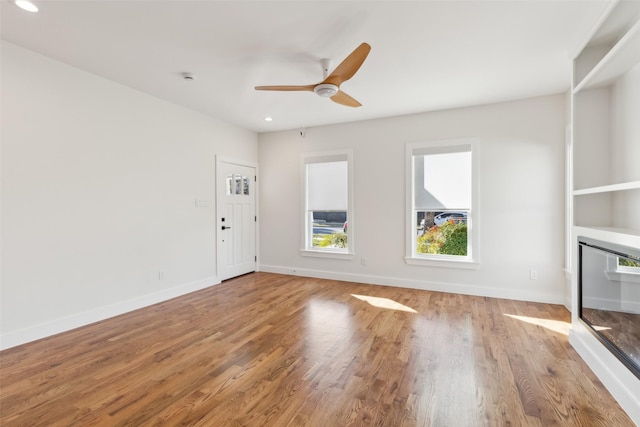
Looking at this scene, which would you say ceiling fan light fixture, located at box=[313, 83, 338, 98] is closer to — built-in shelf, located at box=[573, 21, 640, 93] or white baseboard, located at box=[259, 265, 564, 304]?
built-in shelf, located at box=[573, 21, 640, 93]

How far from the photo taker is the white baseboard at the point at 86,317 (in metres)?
2.77

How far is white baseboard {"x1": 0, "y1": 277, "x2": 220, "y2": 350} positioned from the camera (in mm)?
2770

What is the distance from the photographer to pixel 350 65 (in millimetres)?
2490

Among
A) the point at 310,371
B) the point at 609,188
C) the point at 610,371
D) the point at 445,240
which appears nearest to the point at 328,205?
the point at 445,240

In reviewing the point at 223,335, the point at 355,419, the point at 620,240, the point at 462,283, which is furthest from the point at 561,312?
the point at 223,335

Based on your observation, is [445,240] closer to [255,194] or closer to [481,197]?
[481,197]

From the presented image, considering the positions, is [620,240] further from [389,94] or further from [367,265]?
[367,265]

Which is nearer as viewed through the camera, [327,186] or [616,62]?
[616,62]

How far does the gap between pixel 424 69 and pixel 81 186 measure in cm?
394

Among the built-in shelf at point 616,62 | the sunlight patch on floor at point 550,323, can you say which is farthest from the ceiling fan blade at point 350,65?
the sunlight patch on floor at point 550,323

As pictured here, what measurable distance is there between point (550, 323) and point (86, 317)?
16.8 ft

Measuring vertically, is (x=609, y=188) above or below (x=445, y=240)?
above

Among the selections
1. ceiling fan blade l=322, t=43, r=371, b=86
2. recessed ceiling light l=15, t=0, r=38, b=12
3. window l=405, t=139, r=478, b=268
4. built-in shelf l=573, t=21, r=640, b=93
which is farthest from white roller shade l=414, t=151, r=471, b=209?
recessed ceiling light l=15, t=0, r=38, b=12

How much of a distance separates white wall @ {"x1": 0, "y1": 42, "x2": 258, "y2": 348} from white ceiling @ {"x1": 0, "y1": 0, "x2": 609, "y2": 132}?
0.39 meters
